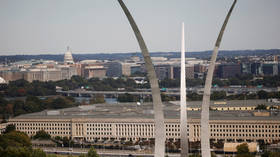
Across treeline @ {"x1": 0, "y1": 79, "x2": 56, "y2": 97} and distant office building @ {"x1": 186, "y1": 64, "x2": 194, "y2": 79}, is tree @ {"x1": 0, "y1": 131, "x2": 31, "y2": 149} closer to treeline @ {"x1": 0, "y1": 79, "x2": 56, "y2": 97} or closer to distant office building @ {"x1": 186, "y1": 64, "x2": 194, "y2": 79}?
treeline @ {"x1": 0, "y1": 79, "x2": 56, "y2": 97}

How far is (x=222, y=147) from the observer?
42500mm

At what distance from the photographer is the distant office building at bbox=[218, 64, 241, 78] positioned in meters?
134

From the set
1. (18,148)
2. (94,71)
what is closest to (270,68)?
(94,71)

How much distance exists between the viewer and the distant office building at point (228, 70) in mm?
133500

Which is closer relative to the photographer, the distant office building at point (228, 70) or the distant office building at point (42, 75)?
the distant office building at point (42, 75)

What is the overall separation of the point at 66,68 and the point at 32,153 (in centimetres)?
11094

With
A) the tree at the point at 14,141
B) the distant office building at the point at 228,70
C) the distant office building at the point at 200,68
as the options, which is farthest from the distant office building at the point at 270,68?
the tree at the point at 14,141

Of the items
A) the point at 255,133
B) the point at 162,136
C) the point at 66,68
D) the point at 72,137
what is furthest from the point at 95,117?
the point at 66,68

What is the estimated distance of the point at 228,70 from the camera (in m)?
135

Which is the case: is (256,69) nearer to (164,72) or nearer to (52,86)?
(164,72)

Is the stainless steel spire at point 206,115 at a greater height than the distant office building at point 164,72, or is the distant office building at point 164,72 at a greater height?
the stainless steel spire at point 206,115

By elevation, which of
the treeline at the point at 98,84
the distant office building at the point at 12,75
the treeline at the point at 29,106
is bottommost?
the treeline at the point at 98,84

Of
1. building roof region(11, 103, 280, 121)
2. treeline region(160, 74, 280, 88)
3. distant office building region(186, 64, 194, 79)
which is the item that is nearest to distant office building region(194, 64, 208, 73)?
distant office building region(186, 64, 194, 79)

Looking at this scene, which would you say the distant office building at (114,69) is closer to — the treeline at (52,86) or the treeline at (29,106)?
the treeline at (52,86)
